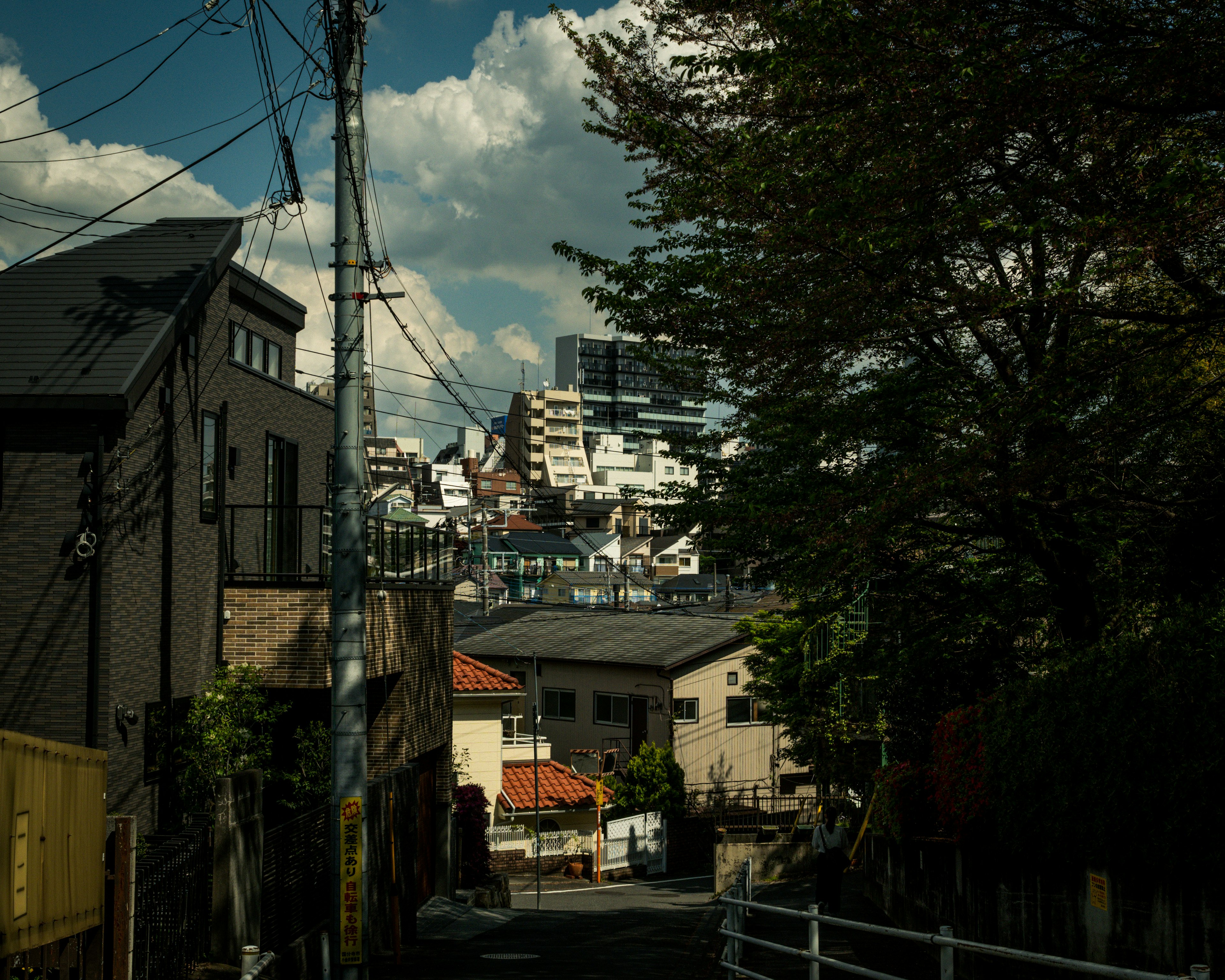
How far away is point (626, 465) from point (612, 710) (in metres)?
109

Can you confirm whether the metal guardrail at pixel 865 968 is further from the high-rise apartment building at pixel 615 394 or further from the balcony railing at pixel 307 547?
the high-rise apartment building at pixel 615 394

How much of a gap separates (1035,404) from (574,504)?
99008 mm

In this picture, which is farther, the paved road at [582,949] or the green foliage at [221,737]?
the green foliage at [221,737]

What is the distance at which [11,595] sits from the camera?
1302cm

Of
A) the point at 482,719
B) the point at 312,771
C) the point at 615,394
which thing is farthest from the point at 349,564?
the point at 615,394

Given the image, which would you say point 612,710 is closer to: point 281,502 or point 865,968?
point 281,502

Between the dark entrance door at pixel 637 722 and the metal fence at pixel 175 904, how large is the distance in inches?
1231

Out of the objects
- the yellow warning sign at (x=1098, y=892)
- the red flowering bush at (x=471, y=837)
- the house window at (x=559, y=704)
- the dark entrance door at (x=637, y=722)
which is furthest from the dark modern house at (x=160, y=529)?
the house window at (x=559, y=704)

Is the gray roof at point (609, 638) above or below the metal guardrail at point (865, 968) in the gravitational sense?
above

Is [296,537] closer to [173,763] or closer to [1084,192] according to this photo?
[173,763]

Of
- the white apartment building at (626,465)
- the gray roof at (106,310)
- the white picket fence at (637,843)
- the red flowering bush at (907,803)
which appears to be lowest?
the white picket fence at (637,843)

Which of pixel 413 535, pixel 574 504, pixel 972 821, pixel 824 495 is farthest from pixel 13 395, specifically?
pixel 574 504

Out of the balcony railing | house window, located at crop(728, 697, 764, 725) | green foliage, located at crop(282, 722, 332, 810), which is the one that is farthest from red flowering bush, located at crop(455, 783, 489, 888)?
house window, located at crop(728, 697, 764, 725)

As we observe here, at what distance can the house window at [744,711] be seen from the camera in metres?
40.8
